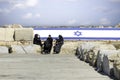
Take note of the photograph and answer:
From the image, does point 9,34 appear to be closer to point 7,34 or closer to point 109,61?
point 7,34

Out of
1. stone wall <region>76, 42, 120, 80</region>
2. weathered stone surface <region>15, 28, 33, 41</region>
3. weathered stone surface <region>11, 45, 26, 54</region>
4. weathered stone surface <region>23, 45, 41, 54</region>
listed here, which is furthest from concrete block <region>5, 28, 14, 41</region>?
stone wall <region>76, 42, 120, 80</region>

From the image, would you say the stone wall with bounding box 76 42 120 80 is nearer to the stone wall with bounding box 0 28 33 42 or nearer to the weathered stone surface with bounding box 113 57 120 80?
the weathered stone surface with bounding box 113 57 120 80

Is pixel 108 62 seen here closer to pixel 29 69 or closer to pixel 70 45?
pixel 29 69

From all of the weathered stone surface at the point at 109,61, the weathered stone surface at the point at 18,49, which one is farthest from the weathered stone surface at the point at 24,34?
the weathered stone surface at the point at 109,61

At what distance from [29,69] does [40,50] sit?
14123 millimetres

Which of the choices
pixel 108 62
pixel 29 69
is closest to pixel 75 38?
pixel 29 69

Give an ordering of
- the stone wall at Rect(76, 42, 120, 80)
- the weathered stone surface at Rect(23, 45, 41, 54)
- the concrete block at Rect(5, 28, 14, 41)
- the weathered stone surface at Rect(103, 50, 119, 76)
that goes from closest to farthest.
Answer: the stone wall at Rect(76, 42, 120, 80), the weathered stone surface at Rect(103, 50, 119, 76), the weathered stone surface at Rect(23, 45, 41, 54), the concrete block at Rect(5, 28, 14, 41)

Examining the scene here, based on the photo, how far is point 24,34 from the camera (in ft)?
139

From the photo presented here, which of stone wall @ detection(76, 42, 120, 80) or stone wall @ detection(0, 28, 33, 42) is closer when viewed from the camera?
stone wall @ detection(76, 42, 120, 80)

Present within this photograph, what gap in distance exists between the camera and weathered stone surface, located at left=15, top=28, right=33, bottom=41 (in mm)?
42188

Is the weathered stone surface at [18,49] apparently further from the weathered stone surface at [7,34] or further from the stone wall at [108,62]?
the stone wall at [108,62]

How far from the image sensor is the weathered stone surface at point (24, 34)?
42.2m

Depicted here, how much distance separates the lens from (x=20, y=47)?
3541cm

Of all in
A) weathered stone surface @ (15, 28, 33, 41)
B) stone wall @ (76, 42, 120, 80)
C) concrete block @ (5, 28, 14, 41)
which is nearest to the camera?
stone wall @ (76, 42, 120, 80)
